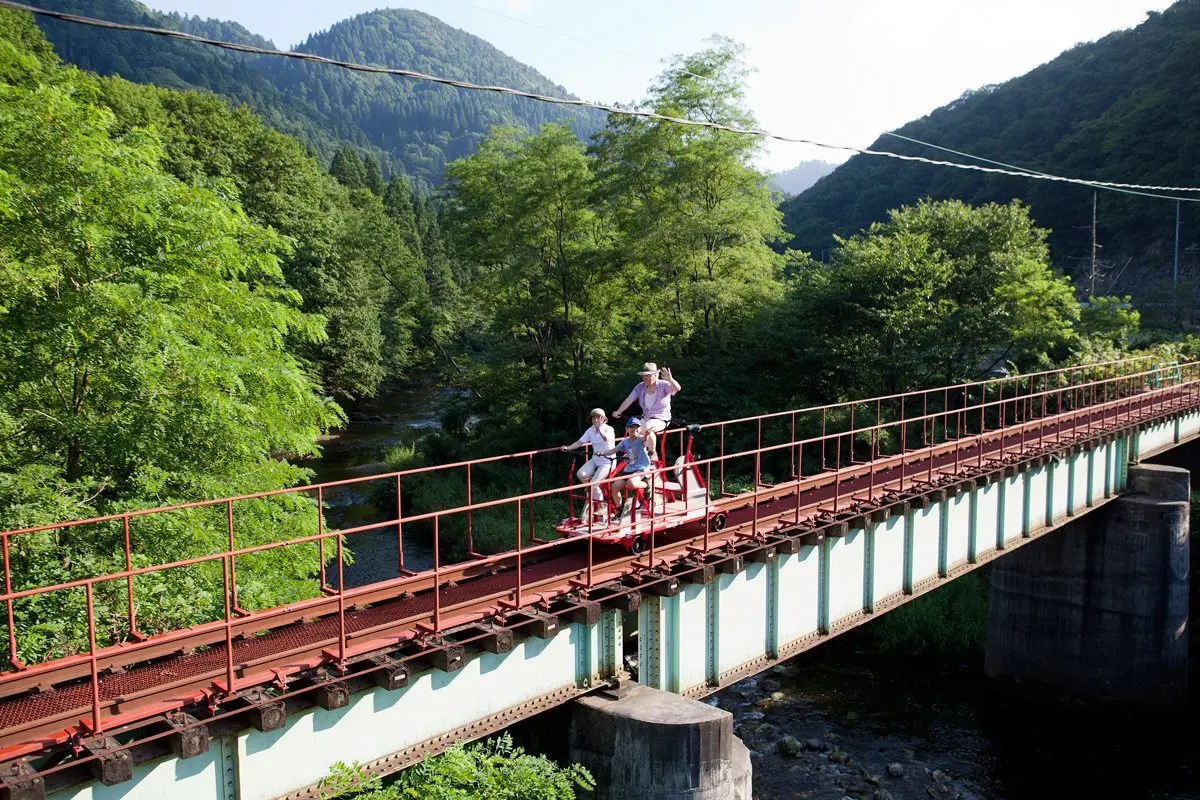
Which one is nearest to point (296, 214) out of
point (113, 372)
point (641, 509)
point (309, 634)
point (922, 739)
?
point (113, 372)

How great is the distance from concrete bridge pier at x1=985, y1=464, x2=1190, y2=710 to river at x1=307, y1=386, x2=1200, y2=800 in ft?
2.94

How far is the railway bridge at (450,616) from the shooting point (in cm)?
685

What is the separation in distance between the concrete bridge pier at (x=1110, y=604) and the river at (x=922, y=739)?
895 millimetres

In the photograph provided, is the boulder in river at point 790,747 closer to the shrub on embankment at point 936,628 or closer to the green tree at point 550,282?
the shrub on embankment at point 936,628

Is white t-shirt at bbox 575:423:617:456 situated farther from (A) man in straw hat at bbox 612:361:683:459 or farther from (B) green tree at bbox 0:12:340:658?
(B) green tree at bbox 0:12:340:658

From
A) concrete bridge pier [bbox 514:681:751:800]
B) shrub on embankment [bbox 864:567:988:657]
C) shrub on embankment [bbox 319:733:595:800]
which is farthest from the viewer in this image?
shrub on embankment [bbox 864:567:988:657]

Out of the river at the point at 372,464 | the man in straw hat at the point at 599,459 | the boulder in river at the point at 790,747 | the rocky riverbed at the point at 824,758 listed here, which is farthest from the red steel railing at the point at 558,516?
the rocky riverbed at the point at 824,758

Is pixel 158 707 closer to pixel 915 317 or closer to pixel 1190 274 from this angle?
pixel 915 317

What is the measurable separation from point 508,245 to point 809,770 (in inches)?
1062

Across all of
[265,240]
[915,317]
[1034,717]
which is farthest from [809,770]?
[915,317]

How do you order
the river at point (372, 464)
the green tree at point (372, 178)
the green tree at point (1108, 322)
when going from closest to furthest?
the river at point (372, 464)
the green tree at point (1108, 322)
the green tree at point (372, 178)

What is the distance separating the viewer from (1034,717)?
22359 mm

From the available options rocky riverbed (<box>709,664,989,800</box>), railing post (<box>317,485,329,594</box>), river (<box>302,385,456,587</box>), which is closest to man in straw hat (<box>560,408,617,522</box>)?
railing post (<box>317,485,329,594</box>)

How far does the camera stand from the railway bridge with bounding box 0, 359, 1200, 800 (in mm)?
6848
